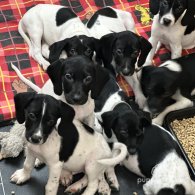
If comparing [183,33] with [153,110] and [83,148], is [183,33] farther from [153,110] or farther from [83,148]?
[83,148]

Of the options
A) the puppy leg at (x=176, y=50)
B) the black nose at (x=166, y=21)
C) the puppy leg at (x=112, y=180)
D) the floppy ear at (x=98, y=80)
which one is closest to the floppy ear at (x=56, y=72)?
the floppy ear at (x=98, y=80)

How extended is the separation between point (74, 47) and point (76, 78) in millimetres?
639

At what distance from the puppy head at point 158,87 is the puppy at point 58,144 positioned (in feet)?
2.78

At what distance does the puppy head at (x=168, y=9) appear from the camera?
4603mm

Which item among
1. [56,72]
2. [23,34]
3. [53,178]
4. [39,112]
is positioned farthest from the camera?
[23,34]

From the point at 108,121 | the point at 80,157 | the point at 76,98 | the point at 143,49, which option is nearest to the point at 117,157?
the point at 80,157

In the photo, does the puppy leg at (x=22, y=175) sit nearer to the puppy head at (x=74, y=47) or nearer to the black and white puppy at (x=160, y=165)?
the black and white puppy at (x=160, y=165)

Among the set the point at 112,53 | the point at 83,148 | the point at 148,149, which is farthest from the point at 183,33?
the point at 83,148

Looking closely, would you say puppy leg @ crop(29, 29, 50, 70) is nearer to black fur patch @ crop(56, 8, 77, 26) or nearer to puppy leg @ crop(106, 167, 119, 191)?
black fur patch @ crop(56, 8, 77, 26)

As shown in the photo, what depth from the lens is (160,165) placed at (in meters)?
3.90

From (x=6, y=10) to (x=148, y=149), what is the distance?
256 cm

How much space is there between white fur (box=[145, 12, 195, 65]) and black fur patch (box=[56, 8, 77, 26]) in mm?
870

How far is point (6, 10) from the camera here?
5488 millimetres

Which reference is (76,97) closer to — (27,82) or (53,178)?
(53,178)
